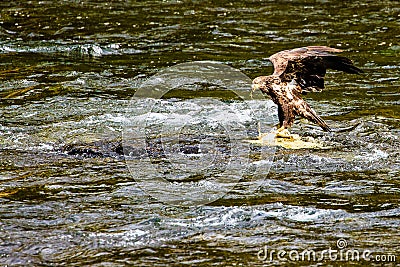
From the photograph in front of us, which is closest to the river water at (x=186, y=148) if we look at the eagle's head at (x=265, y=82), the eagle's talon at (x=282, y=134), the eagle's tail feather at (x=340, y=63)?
the eagle's talon at (x=282, y=134)

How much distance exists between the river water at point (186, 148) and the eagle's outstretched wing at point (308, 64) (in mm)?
551

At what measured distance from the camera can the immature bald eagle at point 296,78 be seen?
6914 millimetres

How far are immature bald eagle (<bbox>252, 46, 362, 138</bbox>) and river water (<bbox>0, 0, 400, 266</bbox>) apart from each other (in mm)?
359

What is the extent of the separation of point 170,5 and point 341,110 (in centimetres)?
676

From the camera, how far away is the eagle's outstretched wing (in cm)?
690

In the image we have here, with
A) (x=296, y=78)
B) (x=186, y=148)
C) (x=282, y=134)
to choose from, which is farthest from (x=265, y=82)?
(x=186, y=148)

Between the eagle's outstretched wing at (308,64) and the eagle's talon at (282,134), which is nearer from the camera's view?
the eagle's outstretched wing at (308,64)

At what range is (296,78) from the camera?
714 centimetres

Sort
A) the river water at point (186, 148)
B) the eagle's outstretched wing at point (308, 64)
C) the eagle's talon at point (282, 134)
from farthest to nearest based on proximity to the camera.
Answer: the eagle's talon at point (282, 134) → the eagle's outstretched wing at point (308, 64) → the river water at point (186, 148)

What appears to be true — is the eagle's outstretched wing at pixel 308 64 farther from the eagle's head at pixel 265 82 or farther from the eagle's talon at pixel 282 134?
the eagle's talon at pixel 282 134

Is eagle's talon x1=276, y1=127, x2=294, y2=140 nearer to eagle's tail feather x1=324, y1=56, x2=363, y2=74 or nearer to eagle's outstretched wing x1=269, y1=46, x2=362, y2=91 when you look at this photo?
eagle's outstretched wing x1=269, y1=46, x2=362, y2=91

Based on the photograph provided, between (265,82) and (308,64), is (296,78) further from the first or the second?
(265,82)

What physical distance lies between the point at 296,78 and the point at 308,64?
185mm

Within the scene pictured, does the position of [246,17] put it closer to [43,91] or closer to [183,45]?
[183,45]
